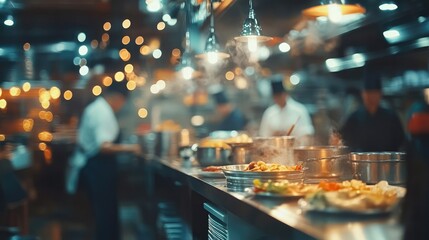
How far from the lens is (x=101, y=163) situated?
6.98 m

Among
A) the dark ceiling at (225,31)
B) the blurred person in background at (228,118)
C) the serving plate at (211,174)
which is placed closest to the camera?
the serving plate at (211,174)

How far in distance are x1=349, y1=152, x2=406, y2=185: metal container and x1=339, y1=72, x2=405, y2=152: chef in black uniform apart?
2.67 metres

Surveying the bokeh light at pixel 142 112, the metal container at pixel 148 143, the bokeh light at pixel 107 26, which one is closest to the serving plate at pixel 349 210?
the metal container at pixel 148 143

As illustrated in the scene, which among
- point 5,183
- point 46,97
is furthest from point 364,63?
→ point 46,97

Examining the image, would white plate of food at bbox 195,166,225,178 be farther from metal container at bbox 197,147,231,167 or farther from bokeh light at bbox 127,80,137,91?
bokeh light at bbox 127,80,137,91

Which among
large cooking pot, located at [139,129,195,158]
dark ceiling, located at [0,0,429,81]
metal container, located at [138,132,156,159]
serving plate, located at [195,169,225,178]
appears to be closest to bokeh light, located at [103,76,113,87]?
dark ceiling, located at [0,0,429,81]

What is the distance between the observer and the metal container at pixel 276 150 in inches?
166

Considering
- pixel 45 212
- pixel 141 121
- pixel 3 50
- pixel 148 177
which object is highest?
pixel 3 50

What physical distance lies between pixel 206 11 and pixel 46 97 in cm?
907

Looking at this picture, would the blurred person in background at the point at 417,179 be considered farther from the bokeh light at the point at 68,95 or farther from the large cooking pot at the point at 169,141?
the bokeh light at the point at 68,95

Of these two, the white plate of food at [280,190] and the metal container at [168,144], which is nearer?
the white plate of food at [280,190]

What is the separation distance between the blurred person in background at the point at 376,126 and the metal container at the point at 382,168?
2581 millimetres

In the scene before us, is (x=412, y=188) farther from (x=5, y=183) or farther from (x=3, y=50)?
(x=3, y=50)

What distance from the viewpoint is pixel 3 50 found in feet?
36.7
